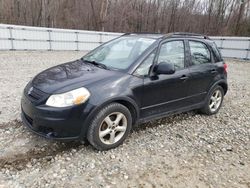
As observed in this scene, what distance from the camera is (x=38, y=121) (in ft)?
9.55

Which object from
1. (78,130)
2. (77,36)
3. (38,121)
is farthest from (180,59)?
(77,36)

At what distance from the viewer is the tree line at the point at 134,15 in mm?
23828

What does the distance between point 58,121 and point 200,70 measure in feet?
8.99

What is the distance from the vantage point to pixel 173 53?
3912 millimetres

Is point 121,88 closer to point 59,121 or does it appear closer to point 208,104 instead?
point 59,121

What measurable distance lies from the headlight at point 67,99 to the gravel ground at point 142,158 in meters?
0.73

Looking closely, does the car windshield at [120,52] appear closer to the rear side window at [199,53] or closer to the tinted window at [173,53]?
the tinted window at [173,53]

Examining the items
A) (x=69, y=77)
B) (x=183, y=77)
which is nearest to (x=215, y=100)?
(x=183, y=77)

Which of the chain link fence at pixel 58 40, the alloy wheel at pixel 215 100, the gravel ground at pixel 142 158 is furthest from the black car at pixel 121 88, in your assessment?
the chain link fence at pixel 58 40

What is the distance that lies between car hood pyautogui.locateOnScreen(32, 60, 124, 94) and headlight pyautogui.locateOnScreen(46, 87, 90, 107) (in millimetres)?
75

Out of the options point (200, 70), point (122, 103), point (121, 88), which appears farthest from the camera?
point (200, 70)

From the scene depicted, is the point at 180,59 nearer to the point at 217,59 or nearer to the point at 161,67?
the point at 161,67

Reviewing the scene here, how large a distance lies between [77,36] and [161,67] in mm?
13069

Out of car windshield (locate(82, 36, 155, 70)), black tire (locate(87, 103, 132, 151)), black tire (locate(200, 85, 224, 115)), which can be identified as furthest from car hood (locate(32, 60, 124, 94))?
black tire (locate(200, 85, 224, 115))
